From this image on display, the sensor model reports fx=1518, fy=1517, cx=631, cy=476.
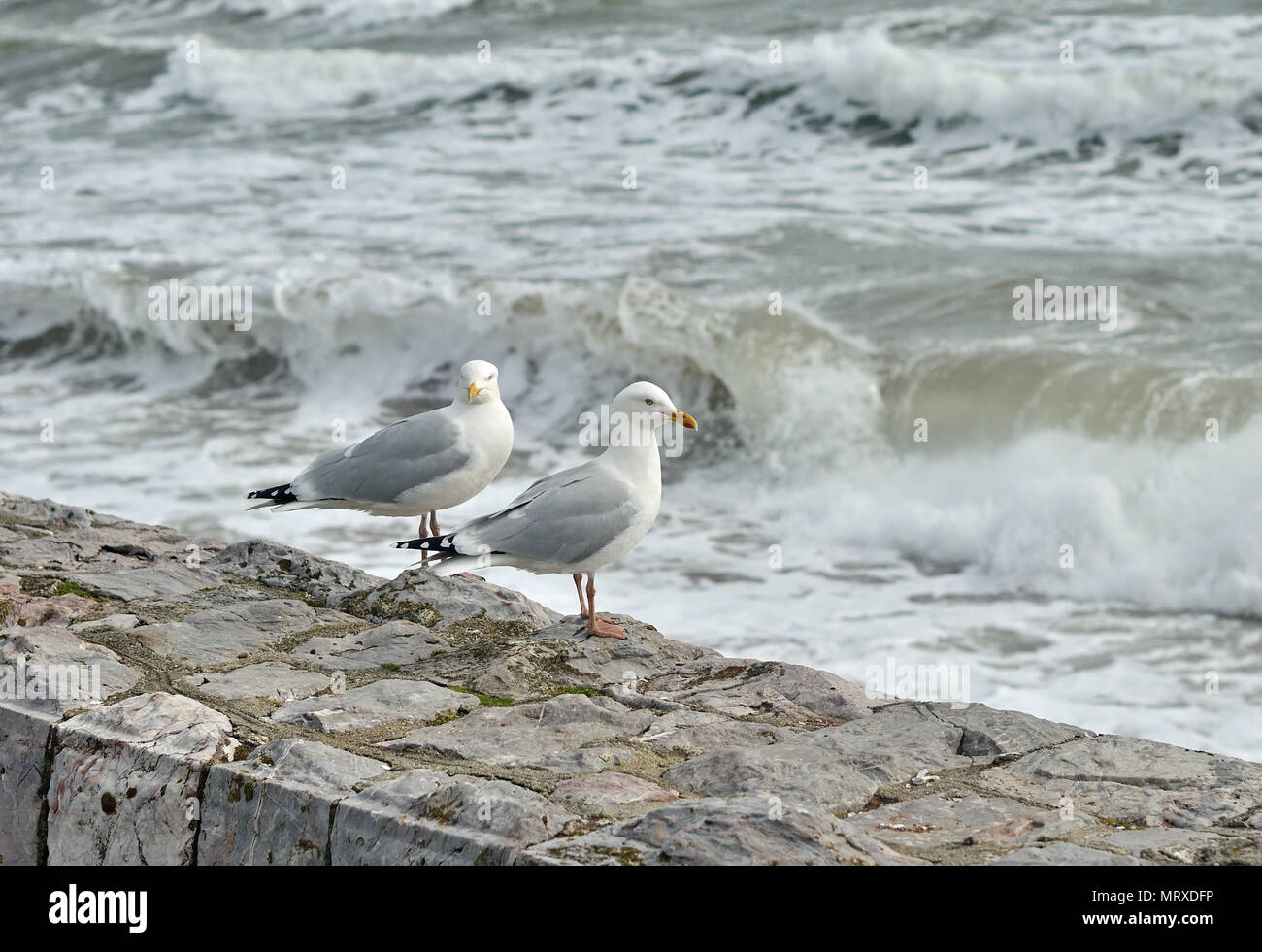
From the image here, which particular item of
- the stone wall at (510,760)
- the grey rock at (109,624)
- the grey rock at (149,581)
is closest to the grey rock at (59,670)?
the stone wall at (510,760)

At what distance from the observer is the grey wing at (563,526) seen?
456 cm

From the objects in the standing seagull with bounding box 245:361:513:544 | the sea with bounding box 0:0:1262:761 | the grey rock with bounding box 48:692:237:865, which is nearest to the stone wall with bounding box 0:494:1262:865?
the grey rock with bounding box 48:692:237:865

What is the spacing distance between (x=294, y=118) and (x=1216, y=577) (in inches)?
646

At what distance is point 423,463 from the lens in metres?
5.26

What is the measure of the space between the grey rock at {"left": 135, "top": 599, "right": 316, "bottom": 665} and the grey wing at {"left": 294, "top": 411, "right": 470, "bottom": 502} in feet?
1.89

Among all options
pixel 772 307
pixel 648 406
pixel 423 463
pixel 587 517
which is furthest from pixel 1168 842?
pixel 772 307

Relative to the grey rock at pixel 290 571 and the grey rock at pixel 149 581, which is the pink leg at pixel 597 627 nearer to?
the grey rock at pixel 290 571

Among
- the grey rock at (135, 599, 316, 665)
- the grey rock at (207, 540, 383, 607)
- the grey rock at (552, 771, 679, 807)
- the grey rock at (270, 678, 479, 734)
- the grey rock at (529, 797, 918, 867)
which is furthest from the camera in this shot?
the grey rock at (207, 540, 383, 607)

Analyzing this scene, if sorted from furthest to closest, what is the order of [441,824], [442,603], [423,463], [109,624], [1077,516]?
[1077,516] → [423,463] → [442,603] → [109,624] → [441,824]

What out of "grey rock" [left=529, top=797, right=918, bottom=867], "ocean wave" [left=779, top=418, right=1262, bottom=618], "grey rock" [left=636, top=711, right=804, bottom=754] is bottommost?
"ocean wave" [left=779, top=418, right=1262, bottom=618]

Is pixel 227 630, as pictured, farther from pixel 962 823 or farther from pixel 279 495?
pixel 962 823

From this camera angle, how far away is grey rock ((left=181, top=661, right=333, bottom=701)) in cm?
405

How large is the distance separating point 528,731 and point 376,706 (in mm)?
440

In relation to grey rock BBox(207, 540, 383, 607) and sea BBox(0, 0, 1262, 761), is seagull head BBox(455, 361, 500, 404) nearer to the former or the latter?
grey rock BBox(207, 540, 383, 607)
